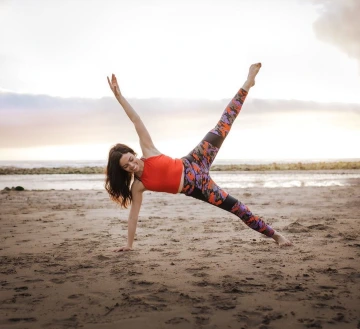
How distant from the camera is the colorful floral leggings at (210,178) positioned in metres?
4.35

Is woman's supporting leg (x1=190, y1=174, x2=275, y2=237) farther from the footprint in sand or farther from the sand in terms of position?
the footprint in sand

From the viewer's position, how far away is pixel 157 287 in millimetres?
3117

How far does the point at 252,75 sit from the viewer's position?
5102 mm

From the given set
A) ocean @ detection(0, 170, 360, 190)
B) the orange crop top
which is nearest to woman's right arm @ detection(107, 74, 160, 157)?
the orange crop top

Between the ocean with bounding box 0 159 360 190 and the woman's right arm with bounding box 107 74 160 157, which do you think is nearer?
the woman's right arm with bounding box 107 74 160 157

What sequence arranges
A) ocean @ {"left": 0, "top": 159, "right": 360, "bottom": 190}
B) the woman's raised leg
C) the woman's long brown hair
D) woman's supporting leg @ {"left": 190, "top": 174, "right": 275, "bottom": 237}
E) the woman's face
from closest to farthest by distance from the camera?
the woman's face → the woman's long brown hair → woman's supporting leg @ {"left": 190, "top": 174, "right": 275, "bottom": 237} → the woman's raised leg → ocean @ {"left": 0, "top": 159, "right": 360, "bottom": 190}

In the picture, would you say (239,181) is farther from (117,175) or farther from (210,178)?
(117,175)

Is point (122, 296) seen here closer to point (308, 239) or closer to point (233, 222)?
point (308, 239)

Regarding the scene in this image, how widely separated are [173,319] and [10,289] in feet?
5.03

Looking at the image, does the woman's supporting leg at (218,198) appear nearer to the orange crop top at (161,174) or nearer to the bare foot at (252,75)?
the orange crop top at (161,174)

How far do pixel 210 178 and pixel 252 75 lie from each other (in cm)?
162

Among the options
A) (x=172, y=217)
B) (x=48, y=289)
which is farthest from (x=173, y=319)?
(x=172, y=217)

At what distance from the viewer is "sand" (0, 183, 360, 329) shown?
2502mm

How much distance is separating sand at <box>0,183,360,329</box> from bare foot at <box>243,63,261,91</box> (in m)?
2.13
